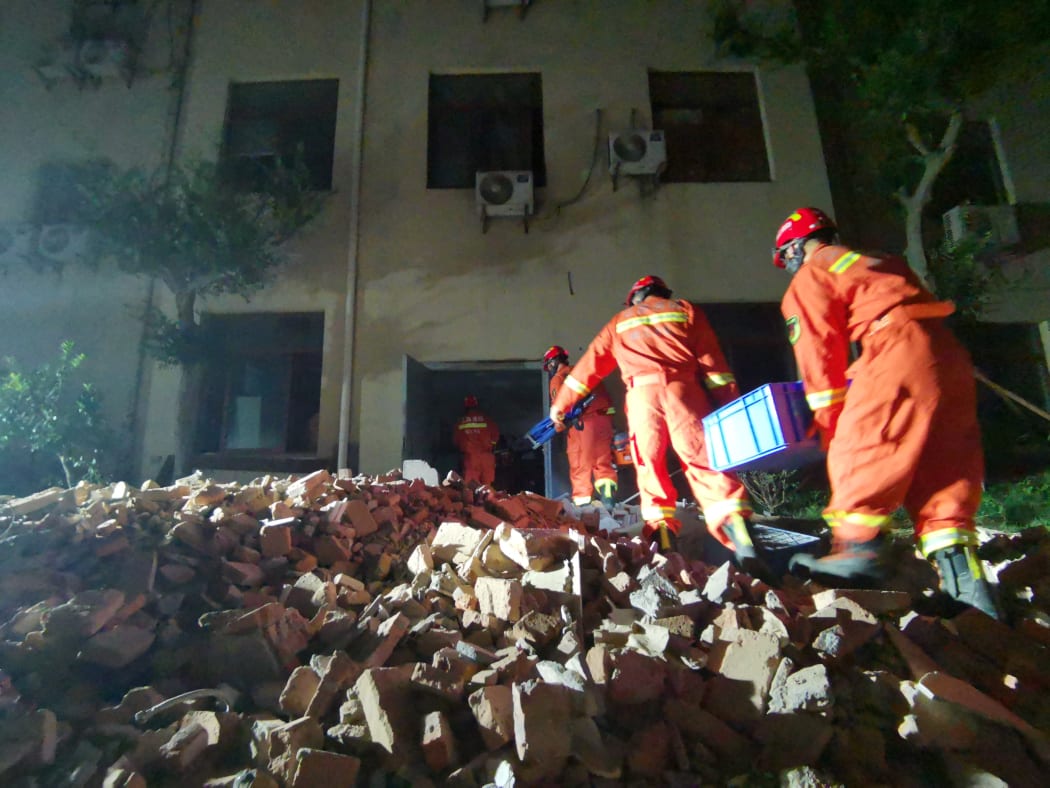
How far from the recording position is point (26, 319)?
7.70 meters

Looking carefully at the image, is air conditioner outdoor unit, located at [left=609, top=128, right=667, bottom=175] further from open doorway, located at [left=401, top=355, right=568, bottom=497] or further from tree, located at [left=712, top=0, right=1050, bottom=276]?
open doorway, located at [left=401, top=355, right=568, bottom=497]

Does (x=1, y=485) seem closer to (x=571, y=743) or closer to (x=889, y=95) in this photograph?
(x=571, y=743)

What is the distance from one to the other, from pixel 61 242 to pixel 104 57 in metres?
2.97

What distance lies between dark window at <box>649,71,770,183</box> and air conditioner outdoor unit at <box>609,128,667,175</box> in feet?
1.97

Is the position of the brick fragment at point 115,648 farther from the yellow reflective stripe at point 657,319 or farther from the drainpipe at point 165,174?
the drainpipe at point 165,174

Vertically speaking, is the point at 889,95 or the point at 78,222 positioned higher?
the point at 889,95

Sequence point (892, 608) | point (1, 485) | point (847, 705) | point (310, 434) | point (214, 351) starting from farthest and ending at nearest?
point (310, 434), point (214, 351), point (1, 485), point (892, 608), point (847, 705)

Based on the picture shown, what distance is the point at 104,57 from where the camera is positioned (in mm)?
8109

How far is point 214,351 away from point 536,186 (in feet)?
16.1

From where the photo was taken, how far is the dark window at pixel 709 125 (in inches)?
314

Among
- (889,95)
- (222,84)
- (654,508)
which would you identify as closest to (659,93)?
(889,95)

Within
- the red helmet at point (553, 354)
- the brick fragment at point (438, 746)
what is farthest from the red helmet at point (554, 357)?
the brick fragment at point (438, 746)

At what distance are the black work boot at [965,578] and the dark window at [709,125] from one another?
6822 mm

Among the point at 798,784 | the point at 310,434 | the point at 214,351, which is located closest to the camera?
the point at 798,784
